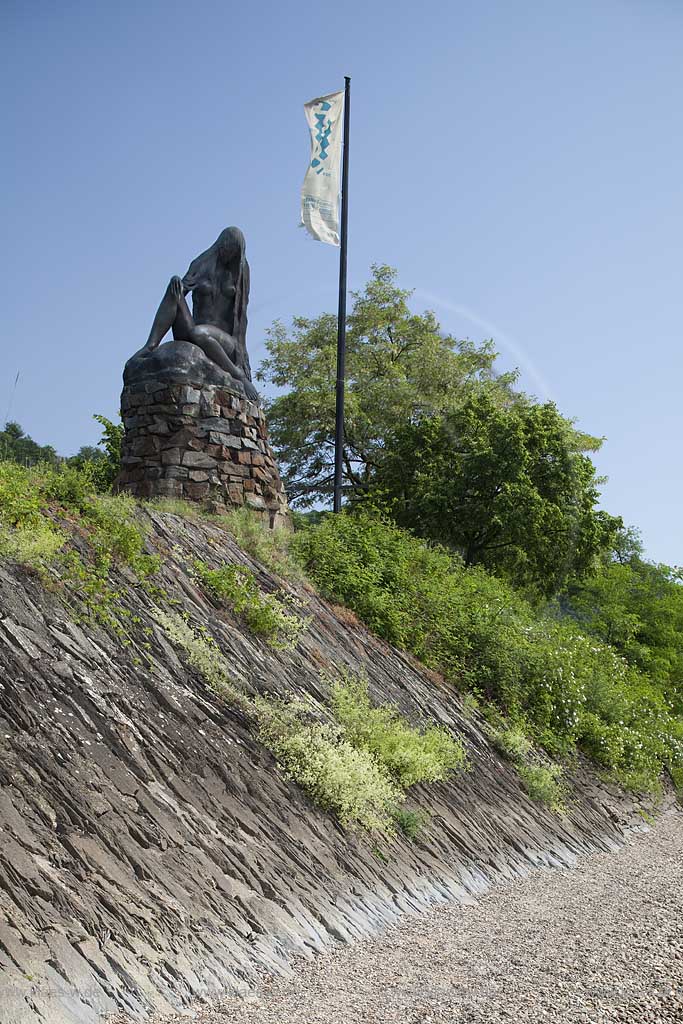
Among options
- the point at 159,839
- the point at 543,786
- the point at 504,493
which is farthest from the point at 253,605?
the point at 504,493

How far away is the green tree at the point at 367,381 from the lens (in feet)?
85.9

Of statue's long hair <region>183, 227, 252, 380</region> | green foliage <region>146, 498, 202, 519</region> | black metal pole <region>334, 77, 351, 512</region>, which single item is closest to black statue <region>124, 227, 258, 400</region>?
statue's long hair <region>183, 227, 252, 380</region>

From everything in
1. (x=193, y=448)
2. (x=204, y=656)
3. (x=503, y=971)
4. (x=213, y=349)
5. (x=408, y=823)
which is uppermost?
(x=213, y=349)

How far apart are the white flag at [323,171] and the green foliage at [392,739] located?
33.5 ft

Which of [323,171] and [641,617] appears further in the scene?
[641,617]

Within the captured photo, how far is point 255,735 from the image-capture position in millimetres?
7262

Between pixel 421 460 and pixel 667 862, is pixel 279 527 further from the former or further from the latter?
pixel 421 460

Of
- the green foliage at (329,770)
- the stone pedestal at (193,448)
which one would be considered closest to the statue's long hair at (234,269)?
the stone pedestal at (193,448)

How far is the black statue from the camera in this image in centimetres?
1352

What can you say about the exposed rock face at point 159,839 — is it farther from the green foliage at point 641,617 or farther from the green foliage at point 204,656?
the green foliage at point 641,617

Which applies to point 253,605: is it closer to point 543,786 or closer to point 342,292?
point 543,786

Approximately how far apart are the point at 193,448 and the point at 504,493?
10320 mm

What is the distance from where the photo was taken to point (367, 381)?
2698 centimetres

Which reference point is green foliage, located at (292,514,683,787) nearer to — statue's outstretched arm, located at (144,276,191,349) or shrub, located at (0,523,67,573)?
statue's outstretched arm, located at (144,276,191,349)
